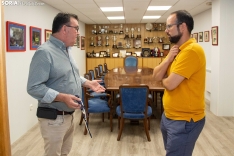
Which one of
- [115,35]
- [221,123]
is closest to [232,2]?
[221,123]

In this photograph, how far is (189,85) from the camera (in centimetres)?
176

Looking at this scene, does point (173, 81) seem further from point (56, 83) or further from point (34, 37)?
point (34, 37)

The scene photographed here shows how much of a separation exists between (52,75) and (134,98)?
2068 mm

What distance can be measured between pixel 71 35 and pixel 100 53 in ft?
29.0

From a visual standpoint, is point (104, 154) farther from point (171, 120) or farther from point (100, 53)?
point (100, 53)

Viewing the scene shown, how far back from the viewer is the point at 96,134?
13.4 ft

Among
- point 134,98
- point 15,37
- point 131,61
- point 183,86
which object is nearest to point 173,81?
point 183,86

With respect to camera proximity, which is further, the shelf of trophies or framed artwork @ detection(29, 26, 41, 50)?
the shelf of trophies

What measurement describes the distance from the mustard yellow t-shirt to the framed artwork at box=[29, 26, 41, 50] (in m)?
3.37

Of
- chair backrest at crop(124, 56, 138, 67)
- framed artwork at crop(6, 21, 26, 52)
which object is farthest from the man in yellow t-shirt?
chair backrest at crop(124, 56, 138, 67)

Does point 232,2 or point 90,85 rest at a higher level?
point 232,2

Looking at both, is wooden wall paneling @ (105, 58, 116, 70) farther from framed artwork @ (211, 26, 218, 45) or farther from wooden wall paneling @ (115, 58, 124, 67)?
framed artwork @ (211, 26, 218, 45)

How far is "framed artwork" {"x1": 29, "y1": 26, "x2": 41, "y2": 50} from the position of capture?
4508 millimetres

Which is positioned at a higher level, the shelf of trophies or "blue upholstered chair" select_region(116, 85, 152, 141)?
the shelf of trophies
